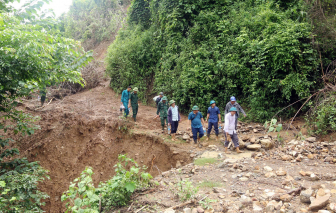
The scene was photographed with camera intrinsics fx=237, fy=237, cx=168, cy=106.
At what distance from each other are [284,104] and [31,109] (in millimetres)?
10285

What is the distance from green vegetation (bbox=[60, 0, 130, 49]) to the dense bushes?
7.08 m

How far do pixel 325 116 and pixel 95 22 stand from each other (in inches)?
812

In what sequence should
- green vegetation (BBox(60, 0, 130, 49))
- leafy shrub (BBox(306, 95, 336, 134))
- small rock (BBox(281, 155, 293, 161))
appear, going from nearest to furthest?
small rock (BBox(281, 155, 293, 161)) < leafy shrub (BBox(306, 95, 336, 134)) < green vegetation (BBox(60, 0, 130, 49))

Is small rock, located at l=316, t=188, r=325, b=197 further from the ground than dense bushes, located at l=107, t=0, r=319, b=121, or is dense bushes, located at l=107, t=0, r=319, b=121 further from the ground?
dense bushes, located at l=107, t=0, r=319, b=121

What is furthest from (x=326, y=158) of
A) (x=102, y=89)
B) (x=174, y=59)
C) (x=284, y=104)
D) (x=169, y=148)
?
(x=102, y=89)

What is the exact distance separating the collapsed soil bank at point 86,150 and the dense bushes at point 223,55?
305 centimetres

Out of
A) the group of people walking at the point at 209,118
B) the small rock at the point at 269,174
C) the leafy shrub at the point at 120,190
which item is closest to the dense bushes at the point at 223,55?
the group of people walking at the point at 209,118

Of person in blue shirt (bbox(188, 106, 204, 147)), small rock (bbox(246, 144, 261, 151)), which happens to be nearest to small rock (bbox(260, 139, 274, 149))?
small rock (bbox(246, 144, 261, 151))

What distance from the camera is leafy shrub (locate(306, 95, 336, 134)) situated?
6953mm

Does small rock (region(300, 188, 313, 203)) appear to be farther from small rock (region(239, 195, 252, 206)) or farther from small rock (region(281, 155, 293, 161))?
small rock (region(281, 155, 293, 161))

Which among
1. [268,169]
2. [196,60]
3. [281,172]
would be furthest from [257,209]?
[196,60]

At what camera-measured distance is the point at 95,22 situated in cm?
2219

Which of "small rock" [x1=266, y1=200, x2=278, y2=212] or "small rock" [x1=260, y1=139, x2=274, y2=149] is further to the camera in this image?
"small rock" [x1=260, y1=139, x2=274, y2=149]

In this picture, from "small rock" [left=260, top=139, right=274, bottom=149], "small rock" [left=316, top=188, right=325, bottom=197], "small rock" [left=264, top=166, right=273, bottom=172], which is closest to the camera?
"small rock" [left=316, top=188, right=325, bottom=197]
